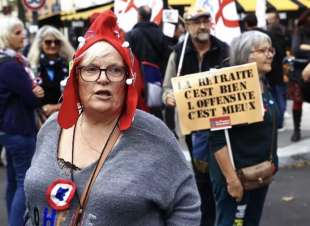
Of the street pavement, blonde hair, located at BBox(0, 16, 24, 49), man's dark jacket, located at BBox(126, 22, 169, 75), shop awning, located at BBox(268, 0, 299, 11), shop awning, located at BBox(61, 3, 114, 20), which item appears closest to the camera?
blonde hair, located at BBox(0, 16, 24, 49)

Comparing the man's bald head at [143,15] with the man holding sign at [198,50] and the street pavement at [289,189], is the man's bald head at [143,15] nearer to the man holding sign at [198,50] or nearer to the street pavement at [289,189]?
the street pavement at [289,189]

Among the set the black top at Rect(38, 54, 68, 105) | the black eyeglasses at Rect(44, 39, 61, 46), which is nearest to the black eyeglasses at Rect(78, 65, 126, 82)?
the black top at Rect(38, 54, 68, 105)

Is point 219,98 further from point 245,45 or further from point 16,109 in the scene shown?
point 16,109

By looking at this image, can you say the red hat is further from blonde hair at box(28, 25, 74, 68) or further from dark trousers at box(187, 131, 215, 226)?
blonde hair at box(28, 25, 74, 68)

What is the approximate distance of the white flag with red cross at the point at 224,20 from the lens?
20.3 ft

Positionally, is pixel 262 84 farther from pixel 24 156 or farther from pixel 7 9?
pixel 7 9

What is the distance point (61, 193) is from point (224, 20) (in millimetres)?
4407

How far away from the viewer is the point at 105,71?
2.21m

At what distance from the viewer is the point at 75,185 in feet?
7.13

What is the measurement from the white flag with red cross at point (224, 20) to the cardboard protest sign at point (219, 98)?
222cm

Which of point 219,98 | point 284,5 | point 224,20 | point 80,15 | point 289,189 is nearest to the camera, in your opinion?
point 219,98

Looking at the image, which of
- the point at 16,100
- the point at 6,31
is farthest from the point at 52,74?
the point at 16,100

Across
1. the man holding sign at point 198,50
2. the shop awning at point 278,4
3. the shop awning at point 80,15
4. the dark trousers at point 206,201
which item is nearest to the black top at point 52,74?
the man holding sign at point 198,50

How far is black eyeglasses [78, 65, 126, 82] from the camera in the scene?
2.21 metres
